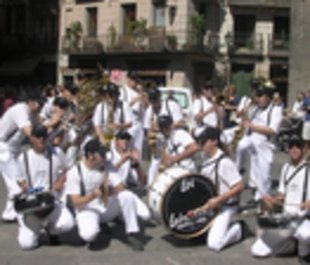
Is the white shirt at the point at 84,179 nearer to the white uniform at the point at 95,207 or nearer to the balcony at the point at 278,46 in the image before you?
the white uniform at the point at 95,207

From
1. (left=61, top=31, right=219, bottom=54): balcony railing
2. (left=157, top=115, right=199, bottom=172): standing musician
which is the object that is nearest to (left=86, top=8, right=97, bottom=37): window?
(left=61, top=31, right=219, bottom=54): balcony railing

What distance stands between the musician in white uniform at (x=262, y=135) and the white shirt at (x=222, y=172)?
76.4 inches

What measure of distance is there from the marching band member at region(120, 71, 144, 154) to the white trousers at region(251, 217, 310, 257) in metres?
4.07

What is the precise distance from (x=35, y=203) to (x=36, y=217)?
1.06 feet

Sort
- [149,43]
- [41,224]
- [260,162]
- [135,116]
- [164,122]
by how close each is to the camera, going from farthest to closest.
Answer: [149,43]
[135,116]
[260,162]
[164,122]
[41,224]

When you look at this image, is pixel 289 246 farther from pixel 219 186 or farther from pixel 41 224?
pixel 41 224

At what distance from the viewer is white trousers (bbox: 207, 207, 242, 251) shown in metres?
6.72

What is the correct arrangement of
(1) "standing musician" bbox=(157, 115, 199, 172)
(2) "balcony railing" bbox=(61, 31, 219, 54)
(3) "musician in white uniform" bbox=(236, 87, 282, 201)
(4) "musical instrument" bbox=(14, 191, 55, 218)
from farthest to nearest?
1. (2) "balcony railing" bbox=(61, 31, 219, 54)
2. (3) "musician in white uniform" bbox=(236, 87, 282, 201)
3. (1) "standing musician" bbox=(157, 115, 199, 172)
4. (4) "musical instrument" bbox=(14, 191, 55, 218)

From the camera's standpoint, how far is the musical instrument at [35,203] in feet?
21.1

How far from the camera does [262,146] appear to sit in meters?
8.70

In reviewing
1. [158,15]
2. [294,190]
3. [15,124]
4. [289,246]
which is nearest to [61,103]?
[15,124]

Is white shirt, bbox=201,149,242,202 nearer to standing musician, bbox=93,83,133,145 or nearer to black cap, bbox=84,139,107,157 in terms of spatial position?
black cap, bbox=84,139,107,157

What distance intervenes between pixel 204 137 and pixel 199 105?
13.1 ft

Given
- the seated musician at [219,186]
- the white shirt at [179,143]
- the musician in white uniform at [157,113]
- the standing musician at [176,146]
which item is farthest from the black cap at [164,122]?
the seated musician at [219,186]
